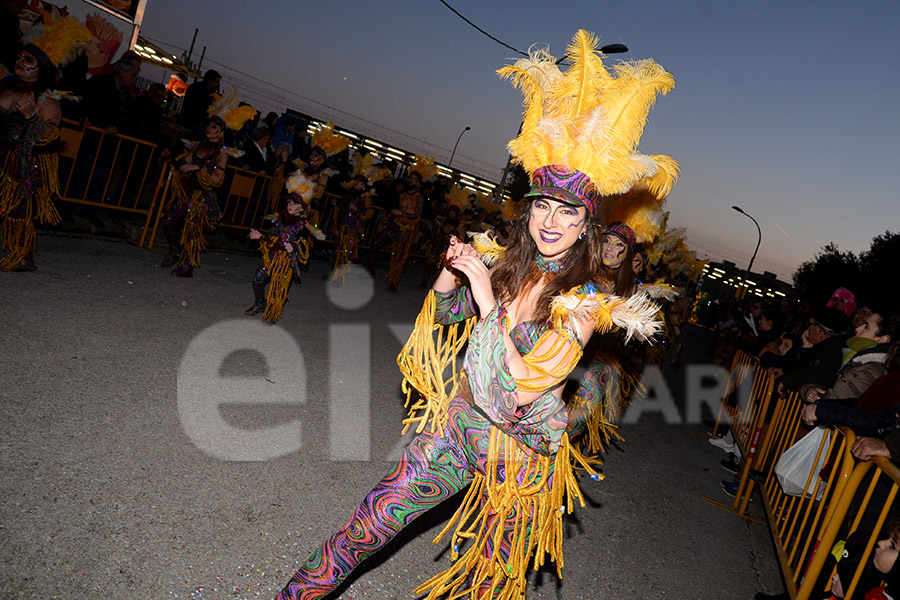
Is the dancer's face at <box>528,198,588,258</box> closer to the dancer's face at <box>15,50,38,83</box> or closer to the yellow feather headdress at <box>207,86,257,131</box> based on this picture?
the dancer's face at <box>15,50,38,83</box>

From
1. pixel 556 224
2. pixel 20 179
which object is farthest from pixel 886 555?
pixel 20 179

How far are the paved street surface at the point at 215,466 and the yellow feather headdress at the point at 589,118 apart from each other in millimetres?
2188

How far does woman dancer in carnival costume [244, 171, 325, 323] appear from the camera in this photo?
6.23m

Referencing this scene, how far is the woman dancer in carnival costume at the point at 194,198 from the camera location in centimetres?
683

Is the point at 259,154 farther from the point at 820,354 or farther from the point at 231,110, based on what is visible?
the point at 820,354

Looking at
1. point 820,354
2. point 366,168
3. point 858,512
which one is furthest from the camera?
point 366,168

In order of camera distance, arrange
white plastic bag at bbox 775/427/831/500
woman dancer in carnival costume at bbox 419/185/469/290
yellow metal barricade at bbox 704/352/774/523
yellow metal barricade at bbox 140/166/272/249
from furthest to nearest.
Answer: woman dancer in carnival costume at bbox 419/185/469/290 < yellow metal barricade at bbox 140/166/272/249 < yellow metal barricade at bbox 704/352/774/523 < white plastic bag at bbox 775/427/831/500

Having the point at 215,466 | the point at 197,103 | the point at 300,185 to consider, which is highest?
the point at 197,103

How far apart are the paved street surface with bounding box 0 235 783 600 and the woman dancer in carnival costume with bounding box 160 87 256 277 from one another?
0.48 metres

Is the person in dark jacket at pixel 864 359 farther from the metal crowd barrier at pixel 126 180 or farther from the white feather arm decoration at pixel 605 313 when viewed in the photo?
the metal crowd barrier at pixel 126 180

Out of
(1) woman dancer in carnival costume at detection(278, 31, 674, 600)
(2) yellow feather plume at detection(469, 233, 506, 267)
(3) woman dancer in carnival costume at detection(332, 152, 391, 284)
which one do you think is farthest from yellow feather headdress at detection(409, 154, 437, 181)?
(1) woman dancer in carnival costume at detection(278, 31, 674, 600)

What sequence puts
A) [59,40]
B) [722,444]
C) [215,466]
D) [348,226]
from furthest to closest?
1. [348,226]
2. [722,444]
3. [59,40]
4. [215,466]

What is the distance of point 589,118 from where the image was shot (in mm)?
2139

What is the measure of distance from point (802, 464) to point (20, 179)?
709cm
